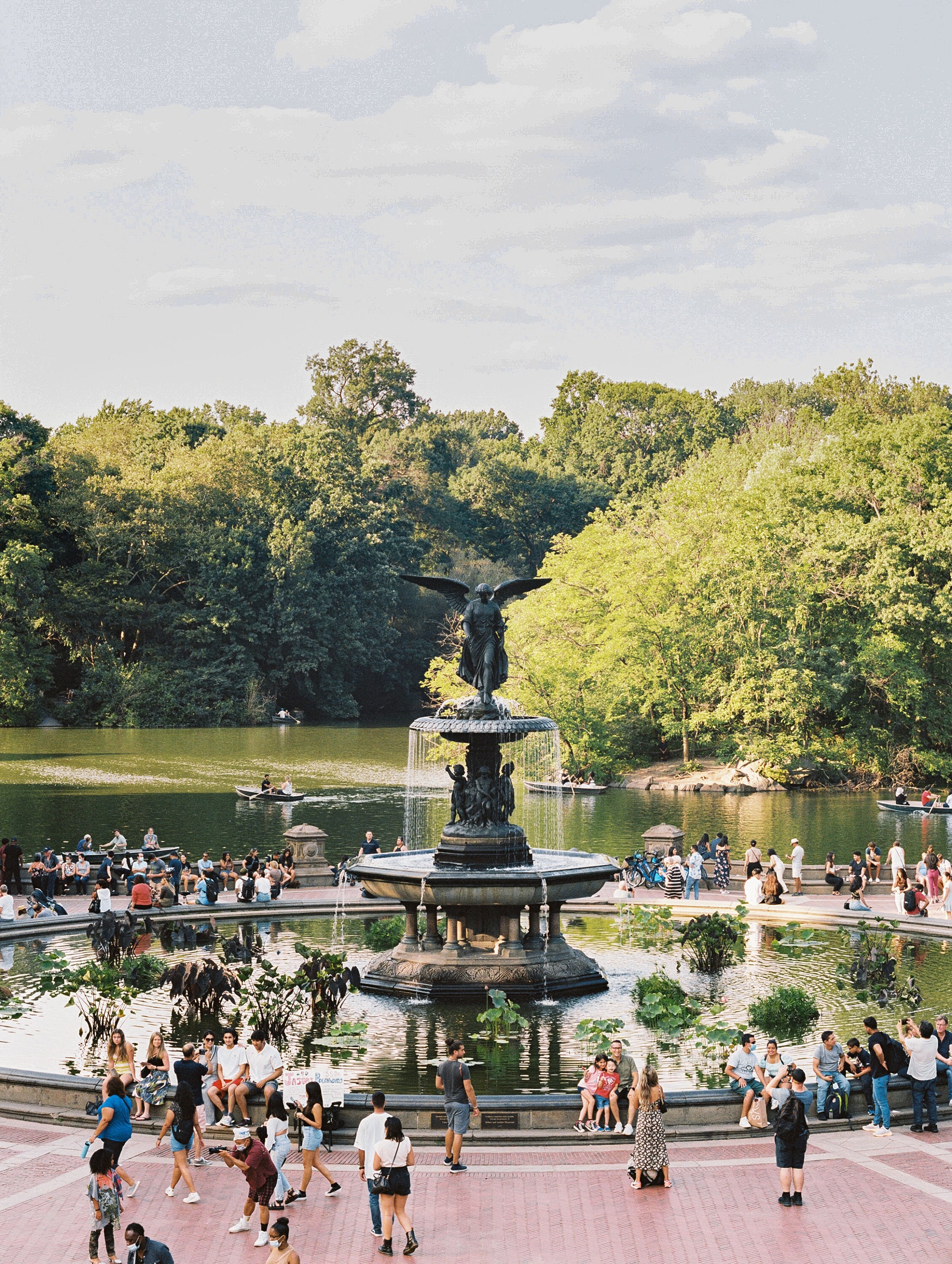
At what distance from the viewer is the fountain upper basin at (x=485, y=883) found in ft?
77.6

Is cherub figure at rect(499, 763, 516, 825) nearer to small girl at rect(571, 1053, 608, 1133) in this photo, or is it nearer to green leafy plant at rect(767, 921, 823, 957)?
green leafy plant at rect(767, 921, 823, 957)

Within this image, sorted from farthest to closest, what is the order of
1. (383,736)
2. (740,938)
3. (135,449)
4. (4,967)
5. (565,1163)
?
1. (135,449)
2. (383,736)
3. (740,938)
4. (4,967)
5. (565,1163)

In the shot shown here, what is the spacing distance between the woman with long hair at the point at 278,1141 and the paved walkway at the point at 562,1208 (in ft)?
0.72

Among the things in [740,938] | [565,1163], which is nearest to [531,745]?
[740,938]

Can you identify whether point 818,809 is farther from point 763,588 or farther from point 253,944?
point 253,944

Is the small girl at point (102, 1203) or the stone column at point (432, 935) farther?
the stone column at point (432, 935)

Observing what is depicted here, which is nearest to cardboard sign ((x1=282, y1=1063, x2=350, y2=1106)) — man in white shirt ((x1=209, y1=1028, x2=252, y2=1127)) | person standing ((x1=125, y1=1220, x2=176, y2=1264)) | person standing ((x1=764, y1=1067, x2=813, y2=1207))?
man in white shirt ((x1=209, y1=1028, x2=252, y2=1127))

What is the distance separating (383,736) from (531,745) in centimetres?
1715

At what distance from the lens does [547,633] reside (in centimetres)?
6662

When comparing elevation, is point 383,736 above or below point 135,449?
below

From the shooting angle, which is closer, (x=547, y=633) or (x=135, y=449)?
(x=547, y=633)

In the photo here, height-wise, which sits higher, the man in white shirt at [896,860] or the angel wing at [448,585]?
the angel wing at [448,585]

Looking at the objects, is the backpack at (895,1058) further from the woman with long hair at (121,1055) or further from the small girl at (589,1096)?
the woman with long hair at (121,1055)

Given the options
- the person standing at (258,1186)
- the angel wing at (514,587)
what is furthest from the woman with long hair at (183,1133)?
the angel wing at (514,587)
